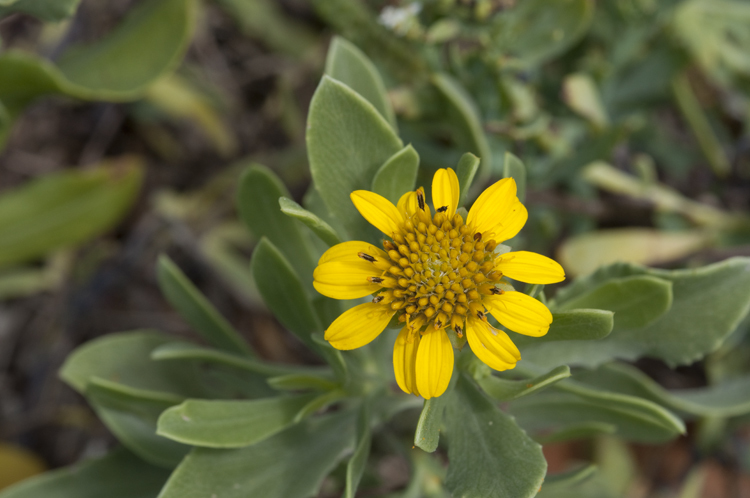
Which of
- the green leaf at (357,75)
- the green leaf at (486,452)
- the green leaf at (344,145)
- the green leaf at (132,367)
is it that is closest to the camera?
the green leaf at (486,452)

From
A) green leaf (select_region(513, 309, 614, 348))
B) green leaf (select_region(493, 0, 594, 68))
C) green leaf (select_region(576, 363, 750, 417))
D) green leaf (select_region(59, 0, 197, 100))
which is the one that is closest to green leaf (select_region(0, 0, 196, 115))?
green leaf (select_region(59, 0, 197, 100))

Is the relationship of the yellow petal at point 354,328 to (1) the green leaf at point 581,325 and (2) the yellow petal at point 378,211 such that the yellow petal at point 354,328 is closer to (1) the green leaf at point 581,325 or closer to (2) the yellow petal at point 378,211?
(2) the yellow petal at point 378,211

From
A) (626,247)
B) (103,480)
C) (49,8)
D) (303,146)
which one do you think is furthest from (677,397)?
(49,8)

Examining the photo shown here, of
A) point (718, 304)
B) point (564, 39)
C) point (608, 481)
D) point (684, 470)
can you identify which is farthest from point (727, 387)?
point (564, 39)

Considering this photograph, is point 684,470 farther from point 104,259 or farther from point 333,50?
point 104,259

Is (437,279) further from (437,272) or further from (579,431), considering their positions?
(579,431)

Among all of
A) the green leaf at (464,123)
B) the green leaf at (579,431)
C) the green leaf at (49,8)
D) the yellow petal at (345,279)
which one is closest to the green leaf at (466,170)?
the yellow petal at (345,279)

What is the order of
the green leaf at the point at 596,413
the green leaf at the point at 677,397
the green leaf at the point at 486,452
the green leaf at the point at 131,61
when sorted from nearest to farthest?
1. the green leaf at the point at 486,452
2. the green leaf at the point at 596,413
3. the green leaf at the point at 677,397
4. the green leaf at the point at 131,61
